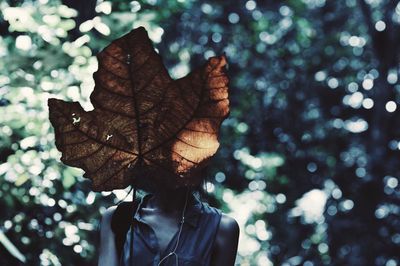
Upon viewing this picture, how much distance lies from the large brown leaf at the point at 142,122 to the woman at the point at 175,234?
0.27 metres

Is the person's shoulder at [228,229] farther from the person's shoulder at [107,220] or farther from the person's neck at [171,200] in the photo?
the person's shoulder at [107,220]

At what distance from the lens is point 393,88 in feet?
20.6

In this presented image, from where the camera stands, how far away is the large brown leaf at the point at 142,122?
940 millimetres

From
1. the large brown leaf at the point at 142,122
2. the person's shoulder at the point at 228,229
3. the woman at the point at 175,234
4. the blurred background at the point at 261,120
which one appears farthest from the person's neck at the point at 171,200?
the blurred background at the point at 261,120

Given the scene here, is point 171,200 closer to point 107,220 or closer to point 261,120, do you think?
point 107,220

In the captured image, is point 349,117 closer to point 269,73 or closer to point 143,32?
point 269,73

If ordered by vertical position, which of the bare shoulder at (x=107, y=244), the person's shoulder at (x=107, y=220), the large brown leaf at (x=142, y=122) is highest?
the large brown leaf at (x=142, y=122)

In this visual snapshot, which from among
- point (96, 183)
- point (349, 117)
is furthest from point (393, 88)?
point (96, 183)

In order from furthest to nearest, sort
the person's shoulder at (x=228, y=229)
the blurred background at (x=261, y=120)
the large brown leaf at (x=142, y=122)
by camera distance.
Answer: the blurred background at (x=261, y=120) → the person's shoulder at (x=228, y=229) → the large brown leaf at (x=142, y=122)

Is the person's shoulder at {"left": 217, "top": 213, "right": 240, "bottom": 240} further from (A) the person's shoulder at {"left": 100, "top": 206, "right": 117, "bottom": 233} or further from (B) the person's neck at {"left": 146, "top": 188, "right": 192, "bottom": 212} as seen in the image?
(A) the person's shoulder at {"left": 100, "top": 206, "right": 117, "bottom": 233}

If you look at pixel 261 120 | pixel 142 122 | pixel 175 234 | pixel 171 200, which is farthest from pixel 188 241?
pixel 261 120

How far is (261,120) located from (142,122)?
5.48m

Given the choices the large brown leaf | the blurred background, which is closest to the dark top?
the large brown leaf

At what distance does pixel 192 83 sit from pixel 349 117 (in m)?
6.20
